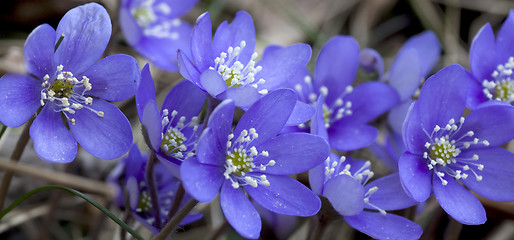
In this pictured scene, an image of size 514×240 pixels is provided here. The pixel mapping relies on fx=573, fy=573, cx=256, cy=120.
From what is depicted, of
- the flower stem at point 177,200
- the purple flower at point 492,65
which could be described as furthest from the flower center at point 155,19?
the purple flower at point 492,65

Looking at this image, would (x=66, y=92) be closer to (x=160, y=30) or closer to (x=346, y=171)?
(x=346, y=171)

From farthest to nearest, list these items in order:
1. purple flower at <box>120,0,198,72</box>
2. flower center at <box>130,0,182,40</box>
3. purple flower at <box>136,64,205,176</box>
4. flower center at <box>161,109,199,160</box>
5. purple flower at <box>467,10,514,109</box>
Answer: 1. flower center at <box>130,0,182,40</box>
2. purple flower at <box>120,0,198,72</box>
3. purple flower at <box>467,10,514,109</box>
4. flower center at <box>161,109,199,160</box>
5. purple flower at <box>136,64,205,176</box>

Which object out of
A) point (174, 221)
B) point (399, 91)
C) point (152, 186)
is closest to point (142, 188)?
point (152, 186)

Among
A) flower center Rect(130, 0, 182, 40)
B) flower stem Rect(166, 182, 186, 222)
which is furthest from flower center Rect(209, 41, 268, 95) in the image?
flower center Rect(130, 0, 182, 40)

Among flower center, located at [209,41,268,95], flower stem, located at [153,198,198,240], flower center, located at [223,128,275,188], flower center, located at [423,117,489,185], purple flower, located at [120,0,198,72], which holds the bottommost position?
purple flower, located at [120,0,198,72]

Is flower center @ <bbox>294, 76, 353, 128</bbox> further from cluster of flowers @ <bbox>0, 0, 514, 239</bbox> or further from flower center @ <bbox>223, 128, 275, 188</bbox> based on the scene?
flower center @ <bbox>223, 128, 275, 188</bbox>

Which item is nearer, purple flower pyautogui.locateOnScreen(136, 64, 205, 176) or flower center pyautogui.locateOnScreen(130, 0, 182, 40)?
purple flower pyautogui.locateOnScreen(136, 64, 205, 176)

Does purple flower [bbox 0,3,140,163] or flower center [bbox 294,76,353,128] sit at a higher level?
purple flower [bbox 0,3,140,163]

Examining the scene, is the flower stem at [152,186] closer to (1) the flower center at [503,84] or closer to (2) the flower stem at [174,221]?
(2) the flower stem at [174,221]
